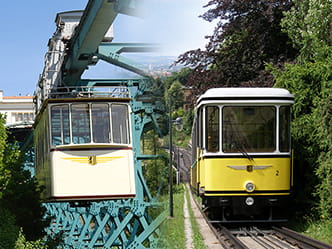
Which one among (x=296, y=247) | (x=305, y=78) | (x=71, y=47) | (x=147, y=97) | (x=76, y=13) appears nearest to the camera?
(x=147, y=97)

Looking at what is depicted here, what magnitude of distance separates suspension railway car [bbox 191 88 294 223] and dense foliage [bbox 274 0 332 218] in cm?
67

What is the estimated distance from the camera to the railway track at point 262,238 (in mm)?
8578

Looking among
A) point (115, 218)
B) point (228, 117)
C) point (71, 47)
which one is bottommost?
point (115, 218)

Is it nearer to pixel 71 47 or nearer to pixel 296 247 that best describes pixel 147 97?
pixel 296 247

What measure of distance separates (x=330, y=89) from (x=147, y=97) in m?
9.35

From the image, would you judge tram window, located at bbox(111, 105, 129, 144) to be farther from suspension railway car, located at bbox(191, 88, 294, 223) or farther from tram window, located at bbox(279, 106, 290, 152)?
tram window, located at bbox(279, 106, 290, 152)

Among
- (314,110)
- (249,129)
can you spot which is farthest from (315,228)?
(314,110)

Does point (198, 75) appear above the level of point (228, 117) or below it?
above

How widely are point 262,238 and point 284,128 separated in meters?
2.02

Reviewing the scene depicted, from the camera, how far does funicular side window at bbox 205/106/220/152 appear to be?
10453 mm

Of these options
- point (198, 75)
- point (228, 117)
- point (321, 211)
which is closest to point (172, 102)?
point (228, 117)

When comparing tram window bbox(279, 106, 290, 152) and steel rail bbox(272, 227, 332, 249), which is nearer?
steel rail bbox(272, 227, 332, 249)

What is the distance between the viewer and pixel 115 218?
2653 cm

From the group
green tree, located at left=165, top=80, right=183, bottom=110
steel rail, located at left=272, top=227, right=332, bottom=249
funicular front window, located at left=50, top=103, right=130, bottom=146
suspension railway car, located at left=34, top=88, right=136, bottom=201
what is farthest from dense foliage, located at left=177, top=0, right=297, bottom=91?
green tree, located at left=165, top=80, right=183, bottom=110
